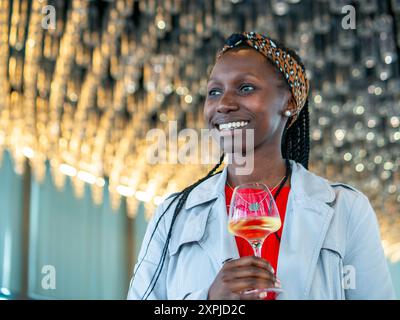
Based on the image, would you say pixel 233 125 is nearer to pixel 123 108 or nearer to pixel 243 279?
pixel 243 279

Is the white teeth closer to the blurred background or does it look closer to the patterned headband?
the patterned headband

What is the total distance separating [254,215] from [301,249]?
0.13 meters

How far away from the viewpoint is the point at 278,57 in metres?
1.58

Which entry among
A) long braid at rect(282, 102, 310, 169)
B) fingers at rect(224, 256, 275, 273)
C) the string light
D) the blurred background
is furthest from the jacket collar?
the string light

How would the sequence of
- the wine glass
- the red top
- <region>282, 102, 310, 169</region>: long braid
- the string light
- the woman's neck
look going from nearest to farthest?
the wine glass, the red top, the woman's neck, <region>282, 102, 310, 169</region>: long braid, the string light

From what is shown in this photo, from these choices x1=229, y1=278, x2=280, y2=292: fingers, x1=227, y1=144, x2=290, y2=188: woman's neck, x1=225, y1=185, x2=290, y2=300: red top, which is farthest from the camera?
x1=227, y1=144, x2=290, y2=188: woman's neck

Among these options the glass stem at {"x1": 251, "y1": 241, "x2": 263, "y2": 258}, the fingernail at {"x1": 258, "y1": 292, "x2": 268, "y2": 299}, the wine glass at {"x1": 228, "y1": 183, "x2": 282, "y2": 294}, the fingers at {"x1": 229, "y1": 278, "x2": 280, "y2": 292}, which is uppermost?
the wine glass at {"x1": 228, "y1": 183, "x2": 282, "y2": 294}

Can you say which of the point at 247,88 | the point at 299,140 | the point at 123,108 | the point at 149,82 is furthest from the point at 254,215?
the point at 123,108

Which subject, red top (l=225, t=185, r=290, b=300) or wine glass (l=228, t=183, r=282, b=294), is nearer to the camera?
wine glass (l=228, t=183, r=282, b=294)

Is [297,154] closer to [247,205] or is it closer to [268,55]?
[268,55]

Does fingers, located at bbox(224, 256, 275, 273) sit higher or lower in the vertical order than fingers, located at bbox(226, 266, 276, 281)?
higher

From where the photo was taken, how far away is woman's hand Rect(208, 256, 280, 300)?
1.22 m
